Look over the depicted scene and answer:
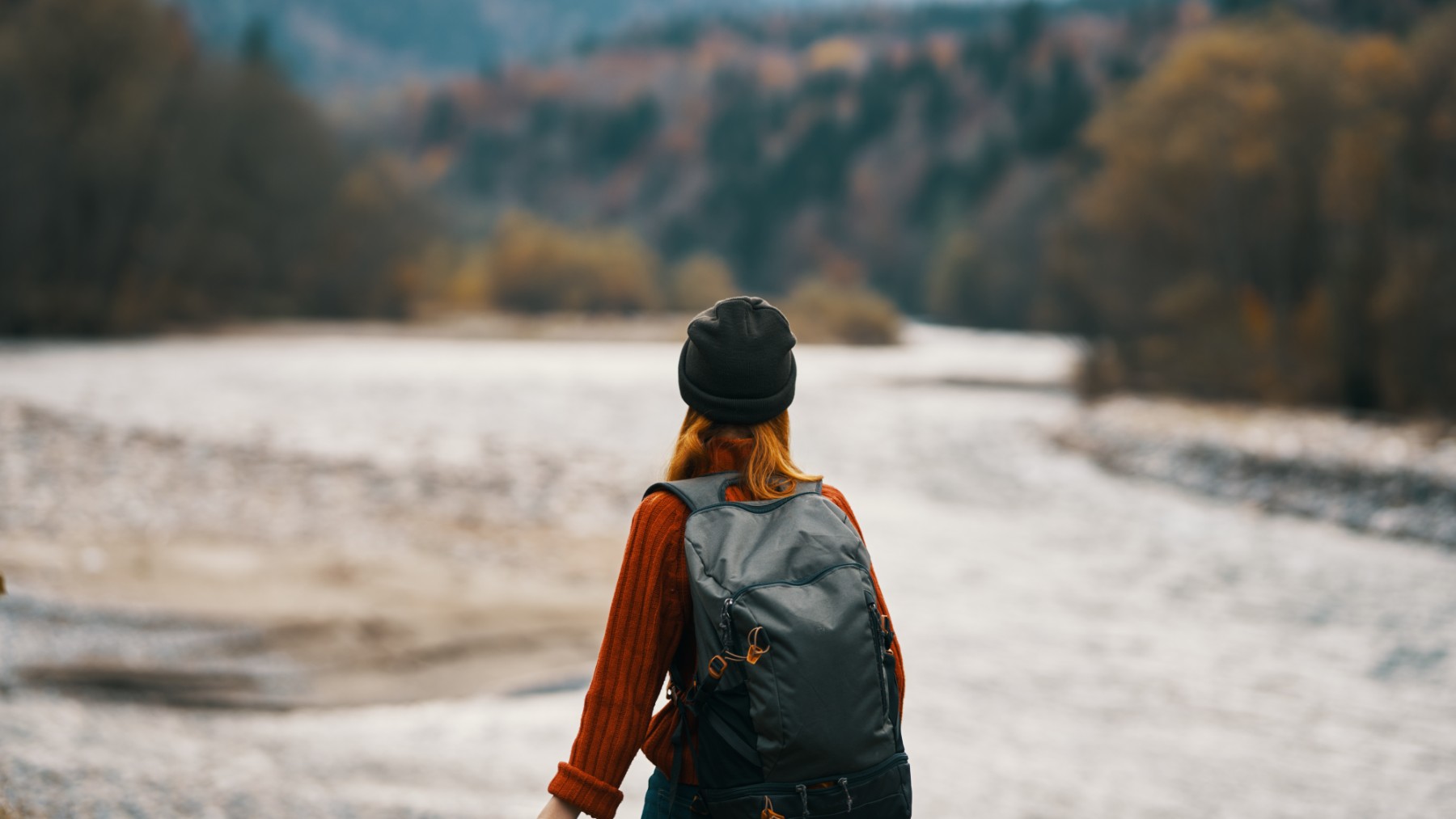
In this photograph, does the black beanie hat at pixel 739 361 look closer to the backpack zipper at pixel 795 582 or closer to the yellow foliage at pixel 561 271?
the backpack zipper at pixel 795 582

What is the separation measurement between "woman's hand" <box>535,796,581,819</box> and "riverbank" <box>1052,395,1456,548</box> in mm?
17066

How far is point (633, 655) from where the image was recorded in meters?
2.51

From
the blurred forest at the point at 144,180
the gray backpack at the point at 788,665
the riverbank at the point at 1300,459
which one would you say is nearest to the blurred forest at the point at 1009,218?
the blurred forest at the point at 144,180

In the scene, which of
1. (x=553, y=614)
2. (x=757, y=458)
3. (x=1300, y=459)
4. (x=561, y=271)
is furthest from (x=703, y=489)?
(x=561, y=271)

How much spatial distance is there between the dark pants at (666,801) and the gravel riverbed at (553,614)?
11.5 feet

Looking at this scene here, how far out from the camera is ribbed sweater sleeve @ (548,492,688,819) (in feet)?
8.13

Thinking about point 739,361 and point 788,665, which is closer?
point 788,665

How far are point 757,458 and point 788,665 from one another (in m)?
0.41

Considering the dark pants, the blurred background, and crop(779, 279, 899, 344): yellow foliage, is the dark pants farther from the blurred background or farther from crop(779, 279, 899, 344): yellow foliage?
crop(779, 279, 899, 344): yellow foliage

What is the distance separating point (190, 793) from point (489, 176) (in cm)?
19000

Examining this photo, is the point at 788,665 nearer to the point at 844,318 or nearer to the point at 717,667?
the point at 717,667

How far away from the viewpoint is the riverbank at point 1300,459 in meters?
18.5

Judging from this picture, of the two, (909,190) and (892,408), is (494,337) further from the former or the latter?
(909,190)

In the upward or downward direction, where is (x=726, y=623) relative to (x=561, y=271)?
upward
